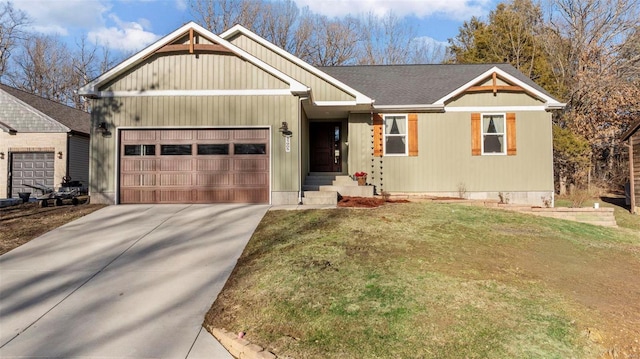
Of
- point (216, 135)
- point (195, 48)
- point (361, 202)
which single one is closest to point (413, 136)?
point (361, 202)

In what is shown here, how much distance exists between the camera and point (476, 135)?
1261 centimetres

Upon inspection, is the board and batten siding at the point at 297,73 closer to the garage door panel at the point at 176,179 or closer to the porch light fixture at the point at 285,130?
the porch light fixture at the point at 285,130

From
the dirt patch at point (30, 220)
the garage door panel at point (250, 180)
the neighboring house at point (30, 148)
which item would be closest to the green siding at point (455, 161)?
the garage door panel at point (250, 180)

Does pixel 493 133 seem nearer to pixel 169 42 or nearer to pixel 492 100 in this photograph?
pixel 492 100

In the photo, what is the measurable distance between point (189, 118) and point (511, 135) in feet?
34.8

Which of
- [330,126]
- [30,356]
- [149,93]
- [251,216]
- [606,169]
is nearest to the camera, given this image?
[30,356]

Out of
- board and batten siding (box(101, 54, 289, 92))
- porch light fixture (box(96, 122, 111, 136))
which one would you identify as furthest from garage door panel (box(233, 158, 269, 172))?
porch light fixture (box(96, 122, 111, 136))

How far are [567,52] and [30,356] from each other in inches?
1097

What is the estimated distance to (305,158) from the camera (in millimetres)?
12477

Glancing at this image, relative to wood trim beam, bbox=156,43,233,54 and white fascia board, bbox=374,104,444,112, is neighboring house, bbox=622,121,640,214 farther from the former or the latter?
wood trim beam, bbox=156,43,233,54

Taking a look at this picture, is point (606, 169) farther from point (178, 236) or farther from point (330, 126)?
point (178, 236)

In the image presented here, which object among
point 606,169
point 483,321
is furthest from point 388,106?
point 606,169

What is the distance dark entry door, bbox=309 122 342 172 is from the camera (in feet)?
45.7

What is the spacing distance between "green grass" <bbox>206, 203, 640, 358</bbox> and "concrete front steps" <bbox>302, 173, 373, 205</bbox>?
2.72m
